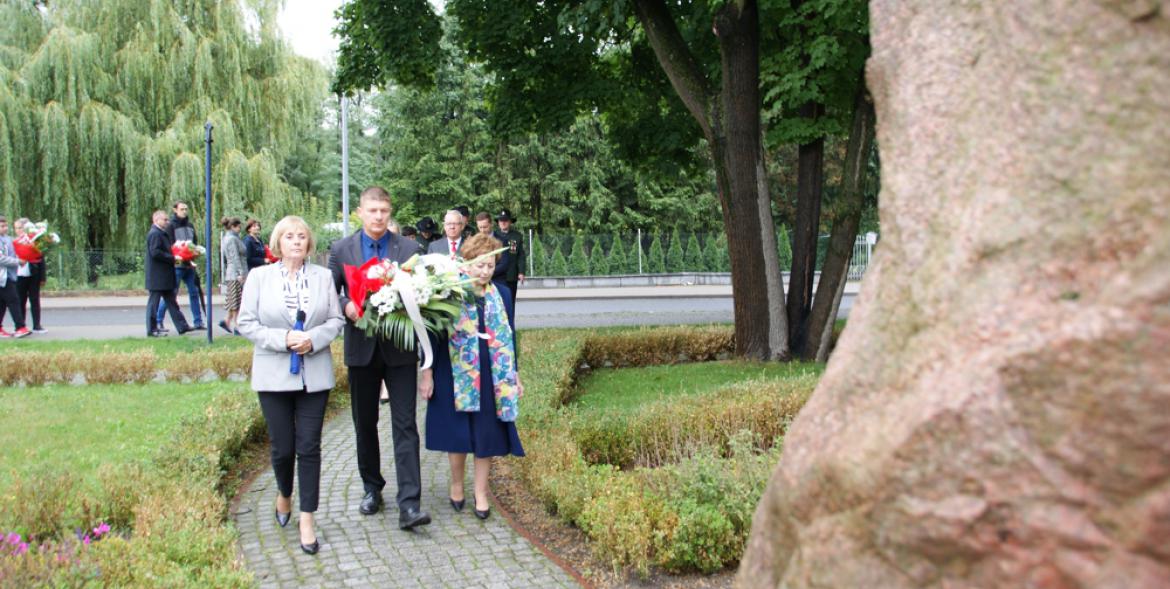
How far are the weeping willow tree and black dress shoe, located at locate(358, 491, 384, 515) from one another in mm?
21697

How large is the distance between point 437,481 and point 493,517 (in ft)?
3.61

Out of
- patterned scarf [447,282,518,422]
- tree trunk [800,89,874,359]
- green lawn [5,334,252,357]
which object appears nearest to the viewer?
patterned scarf [447,282,518,422]

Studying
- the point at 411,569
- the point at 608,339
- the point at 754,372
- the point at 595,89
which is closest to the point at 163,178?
the point at 595,89

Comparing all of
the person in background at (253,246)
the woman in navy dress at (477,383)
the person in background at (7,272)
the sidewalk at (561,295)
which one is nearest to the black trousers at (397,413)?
the woman in navy dress at (477,383)

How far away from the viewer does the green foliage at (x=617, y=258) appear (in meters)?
38.5

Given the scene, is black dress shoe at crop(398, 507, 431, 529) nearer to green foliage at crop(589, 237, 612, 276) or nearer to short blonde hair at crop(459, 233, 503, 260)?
short blonde hair at crop(459, 233, 503, 260)

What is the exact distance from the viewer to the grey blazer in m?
5.68

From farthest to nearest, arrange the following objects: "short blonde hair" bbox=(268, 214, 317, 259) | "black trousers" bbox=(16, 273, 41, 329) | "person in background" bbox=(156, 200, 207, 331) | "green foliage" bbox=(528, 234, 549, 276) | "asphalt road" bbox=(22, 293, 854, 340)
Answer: "green foliage" bbox=(528, 234, 549, 276) → "asphalt road" bbox=(22, 293, 854, 340) → "black trousers" bbox=(16, 273, 41, 329) → "person in background" bbox=(156, 200, 207, 331) → "short blonde hair" bbox=(268, 214, 317, 259)

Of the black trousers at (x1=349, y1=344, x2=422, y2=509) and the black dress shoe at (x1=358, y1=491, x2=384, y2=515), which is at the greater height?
the black trousers at (x1=349, y1=344, x2=422, y2=509)

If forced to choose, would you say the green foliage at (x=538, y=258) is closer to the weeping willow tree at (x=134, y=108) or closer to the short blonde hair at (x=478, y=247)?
the weeping willow tree at (x=134, y=108)

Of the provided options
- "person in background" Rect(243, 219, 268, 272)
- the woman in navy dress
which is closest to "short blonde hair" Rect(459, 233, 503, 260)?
the woman in navy dress

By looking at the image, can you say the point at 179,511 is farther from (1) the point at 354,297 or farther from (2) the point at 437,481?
(2) the point at 437,481

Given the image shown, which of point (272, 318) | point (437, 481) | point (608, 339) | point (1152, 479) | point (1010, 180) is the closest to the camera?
point (1152, 479)

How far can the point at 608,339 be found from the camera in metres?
13.9
